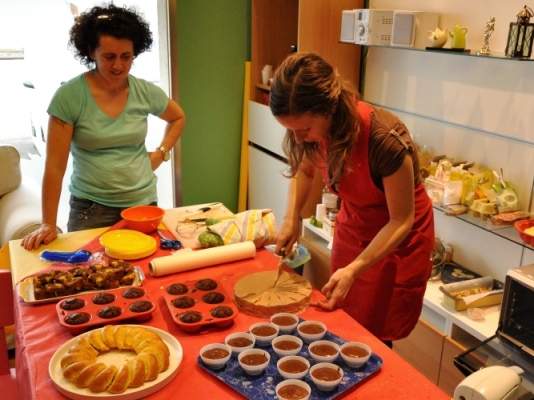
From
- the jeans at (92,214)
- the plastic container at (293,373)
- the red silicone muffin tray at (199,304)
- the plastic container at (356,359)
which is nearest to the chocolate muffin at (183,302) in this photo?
the red silicone muffin tray at (199,304)

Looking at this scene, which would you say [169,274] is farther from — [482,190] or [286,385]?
[482,190]

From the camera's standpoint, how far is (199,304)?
1.46m

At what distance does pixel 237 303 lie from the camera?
4.94ft

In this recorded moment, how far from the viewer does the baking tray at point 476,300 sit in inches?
84.4

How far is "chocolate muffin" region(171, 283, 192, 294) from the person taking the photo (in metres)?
1.52

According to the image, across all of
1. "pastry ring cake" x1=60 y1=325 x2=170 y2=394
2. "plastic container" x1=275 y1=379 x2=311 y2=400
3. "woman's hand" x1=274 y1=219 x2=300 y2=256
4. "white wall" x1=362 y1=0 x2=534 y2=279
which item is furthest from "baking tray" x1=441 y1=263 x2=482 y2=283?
"pastry ring cake" x1=60 y1=325 x2=170 y2=394

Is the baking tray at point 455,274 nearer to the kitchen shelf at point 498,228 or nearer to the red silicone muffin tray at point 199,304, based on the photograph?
the kitchen shelf at point 498,228

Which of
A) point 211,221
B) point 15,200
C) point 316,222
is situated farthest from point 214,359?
point 15,200

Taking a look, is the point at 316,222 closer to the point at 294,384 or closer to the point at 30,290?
the point at 30,290

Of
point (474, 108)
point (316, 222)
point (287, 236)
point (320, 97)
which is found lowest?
point (316, 222)

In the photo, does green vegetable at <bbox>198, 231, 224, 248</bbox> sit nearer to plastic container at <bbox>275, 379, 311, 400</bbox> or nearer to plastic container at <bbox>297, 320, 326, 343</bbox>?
plastic container at <bbox>297, 320, 326, 343</bbox>

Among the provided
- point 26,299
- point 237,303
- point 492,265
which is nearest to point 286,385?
point 237,303

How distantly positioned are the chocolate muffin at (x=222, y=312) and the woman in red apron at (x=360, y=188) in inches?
10.4

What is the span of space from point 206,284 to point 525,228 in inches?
49.3
